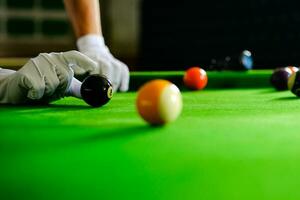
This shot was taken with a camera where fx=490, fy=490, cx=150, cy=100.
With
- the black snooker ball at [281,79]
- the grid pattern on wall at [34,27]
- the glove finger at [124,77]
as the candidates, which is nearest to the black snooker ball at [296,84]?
the black snooker ball at [281,79]

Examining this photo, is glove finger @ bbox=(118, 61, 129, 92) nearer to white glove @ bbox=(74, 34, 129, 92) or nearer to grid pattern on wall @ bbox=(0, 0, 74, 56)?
white glove @ bbox=(74, 34, 129, 92)

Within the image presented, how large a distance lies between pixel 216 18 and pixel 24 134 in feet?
20.3

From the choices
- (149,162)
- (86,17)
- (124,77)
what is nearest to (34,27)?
(86,17)

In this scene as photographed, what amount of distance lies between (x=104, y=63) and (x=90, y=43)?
463mm

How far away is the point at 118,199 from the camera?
0.60 m

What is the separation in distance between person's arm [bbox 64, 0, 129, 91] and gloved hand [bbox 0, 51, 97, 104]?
0.54 m

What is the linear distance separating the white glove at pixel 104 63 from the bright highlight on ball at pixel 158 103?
728 millimetres

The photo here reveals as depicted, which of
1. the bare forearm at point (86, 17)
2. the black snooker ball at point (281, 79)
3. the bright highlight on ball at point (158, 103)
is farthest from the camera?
the bare forearm at point (86, 17)

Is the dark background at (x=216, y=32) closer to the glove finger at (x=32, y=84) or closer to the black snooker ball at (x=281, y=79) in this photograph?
the black snooker ball at (x=281, y=79)

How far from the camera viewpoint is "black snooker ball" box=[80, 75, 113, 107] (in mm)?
1410

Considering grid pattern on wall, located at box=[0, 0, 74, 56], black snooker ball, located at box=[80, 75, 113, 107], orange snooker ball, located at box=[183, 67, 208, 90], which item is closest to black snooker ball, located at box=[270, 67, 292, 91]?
orange snooker ball, located at box=[183, 67, 208, 90]

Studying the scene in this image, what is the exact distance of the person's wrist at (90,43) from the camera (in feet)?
7.75

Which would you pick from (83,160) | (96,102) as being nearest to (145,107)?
(83,160)

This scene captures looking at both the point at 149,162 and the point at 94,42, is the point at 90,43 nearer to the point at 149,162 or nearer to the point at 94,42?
the point at 94,42
